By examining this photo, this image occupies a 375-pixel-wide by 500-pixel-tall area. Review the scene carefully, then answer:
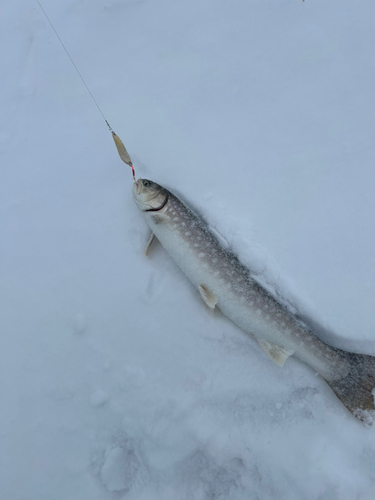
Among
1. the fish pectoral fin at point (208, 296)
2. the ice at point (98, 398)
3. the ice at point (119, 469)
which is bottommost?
the ice at point (119, 469)

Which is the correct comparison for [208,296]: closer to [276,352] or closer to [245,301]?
[245,301]

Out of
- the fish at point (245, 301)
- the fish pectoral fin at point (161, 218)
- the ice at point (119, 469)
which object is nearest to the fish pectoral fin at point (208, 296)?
the fish at point (245, 301)

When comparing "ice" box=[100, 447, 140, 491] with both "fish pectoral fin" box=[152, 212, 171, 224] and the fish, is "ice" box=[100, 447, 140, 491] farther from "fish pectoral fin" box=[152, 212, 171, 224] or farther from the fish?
"fish pectoral fin" box=[152, 212, 171, 224]

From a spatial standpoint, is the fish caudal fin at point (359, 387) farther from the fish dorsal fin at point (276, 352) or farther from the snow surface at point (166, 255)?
the fish dorsal fin at point (276, 352)

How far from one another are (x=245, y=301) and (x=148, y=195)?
1466 millimetres

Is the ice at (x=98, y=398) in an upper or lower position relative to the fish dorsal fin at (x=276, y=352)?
lower

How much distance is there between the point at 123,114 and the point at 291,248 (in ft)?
8.43

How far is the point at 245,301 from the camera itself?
285 centimetres

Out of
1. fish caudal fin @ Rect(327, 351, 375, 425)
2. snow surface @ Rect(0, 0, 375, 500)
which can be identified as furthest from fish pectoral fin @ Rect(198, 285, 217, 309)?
fish caudal fin @ Rect(327, 351, 375, 425)

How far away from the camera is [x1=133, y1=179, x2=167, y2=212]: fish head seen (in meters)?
2.97

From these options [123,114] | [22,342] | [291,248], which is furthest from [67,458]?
[123,114]

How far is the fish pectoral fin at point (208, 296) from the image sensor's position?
2920 millimetres

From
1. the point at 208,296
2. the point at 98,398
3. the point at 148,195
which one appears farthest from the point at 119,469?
the point at 148,195

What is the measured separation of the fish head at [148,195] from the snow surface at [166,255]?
0.32m
